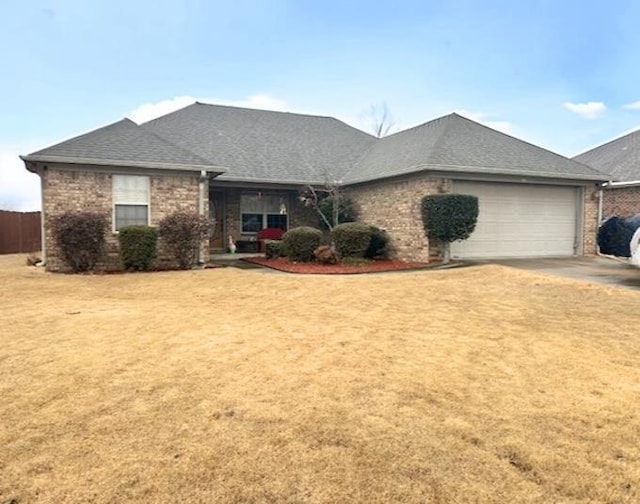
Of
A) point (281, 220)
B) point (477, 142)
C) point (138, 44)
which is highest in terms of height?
point (138, 44)

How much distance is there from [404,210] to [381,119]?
28.2 metres

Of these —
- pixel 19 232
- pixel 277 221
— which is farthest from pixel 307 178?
pixel 19 232

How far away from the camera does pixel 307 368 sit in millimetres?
4570

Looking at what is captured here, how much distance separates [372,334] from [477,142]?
12.1 metres

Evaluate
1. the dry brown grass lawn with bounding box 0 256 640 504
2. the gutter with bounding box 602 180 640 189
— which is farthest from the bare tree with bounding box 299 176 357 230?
the dry brown grass lawn with bounding box 0 256 640 504

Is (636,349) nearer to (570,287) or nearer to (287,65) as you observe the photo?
(570,287)

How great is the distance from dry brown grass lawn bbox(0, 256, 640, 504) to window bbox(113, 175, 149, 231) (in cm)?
670

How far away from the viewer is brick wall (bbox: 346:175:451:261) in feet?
46.7

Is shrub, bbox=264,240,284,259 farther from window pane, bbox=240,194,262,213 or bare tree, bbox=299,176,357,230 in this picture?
window pane, bbox=240,194,262,213

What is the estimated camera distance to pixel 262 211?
1936cm

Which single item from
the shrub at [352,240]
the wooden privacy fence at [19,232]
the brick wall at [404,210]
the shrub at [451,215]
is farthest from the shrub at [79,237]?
the wooden privacy fence at [19,232]

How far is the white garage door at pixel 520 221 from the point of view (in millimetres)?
15117

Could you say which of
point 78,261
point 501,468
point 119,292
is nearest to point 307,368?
point 501,468

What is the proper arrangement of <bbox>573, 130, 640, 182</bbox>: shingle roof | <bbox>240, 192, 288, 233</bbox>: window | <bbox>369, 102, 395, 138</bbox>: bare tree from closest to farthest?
1. <bbox>240, 192, 288, 233</bbox>: window
2. <bbox>573, 130, 640, 182</bbox>: shingle roof
3. <bbox>369, 102, 395, 138</bbox>: bare tree
